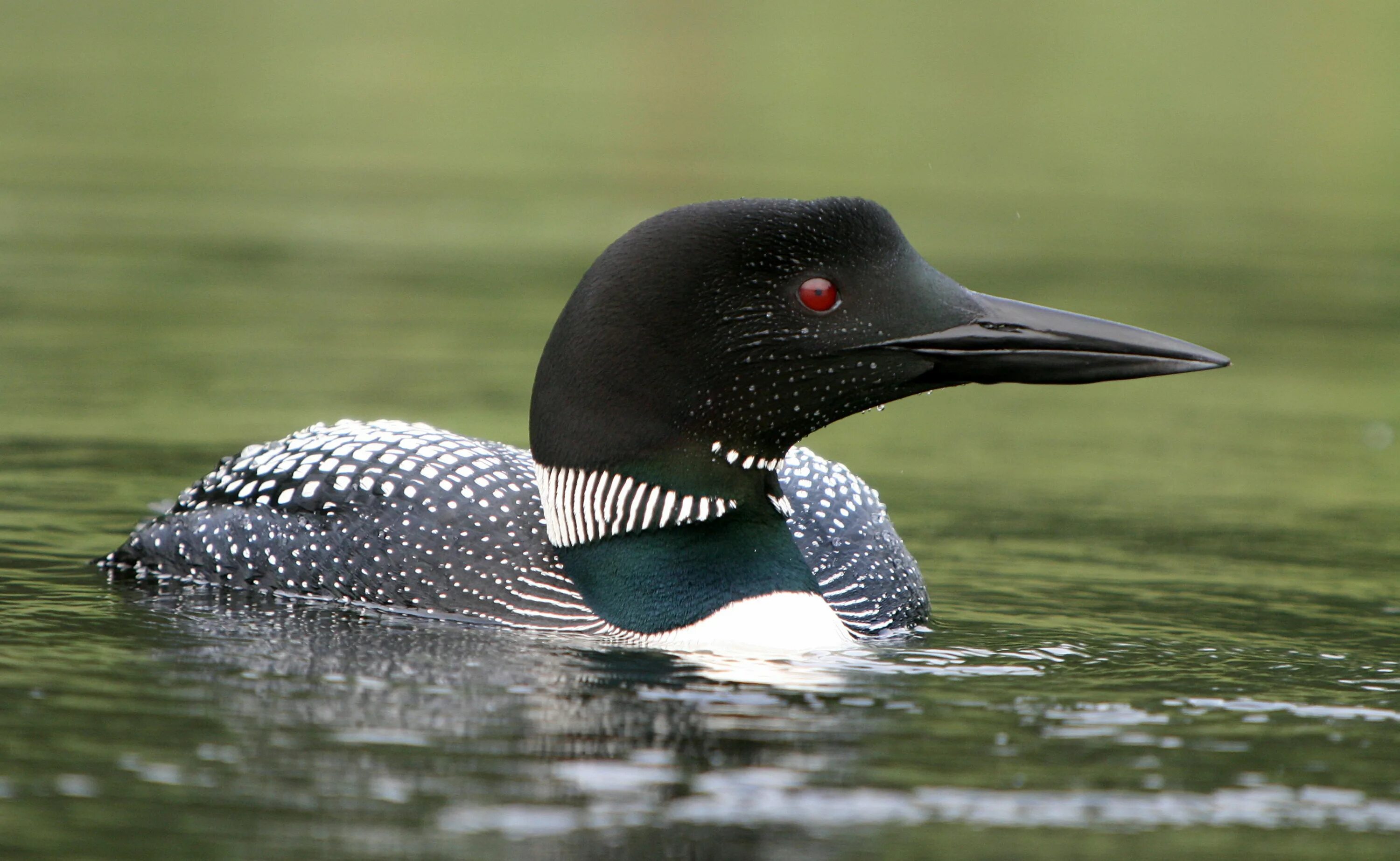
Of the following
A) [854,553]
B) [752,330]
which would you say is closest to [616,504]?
[752,330]

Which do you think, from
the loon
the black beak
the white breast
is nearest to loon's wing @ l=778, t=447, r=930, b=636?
the loon

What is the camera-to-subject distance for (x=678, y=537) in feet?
16.8

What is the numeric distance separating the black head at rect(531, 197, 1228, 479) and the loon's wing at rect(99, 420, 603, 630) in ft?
1.54

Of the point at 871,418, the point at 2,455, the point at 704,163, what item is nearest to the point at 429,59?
the point at 704,163

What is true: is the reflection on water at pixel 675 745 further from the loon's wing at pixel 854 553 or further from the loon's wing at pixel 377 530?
the loon's wing at pixel 854 553

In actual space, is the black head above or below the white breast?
above

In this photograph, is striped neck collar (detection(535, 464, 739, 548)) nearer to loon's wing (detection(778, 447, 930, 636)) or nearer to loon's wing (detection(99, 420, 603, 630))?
loon's wing (detection(99, 420, 603, 630))

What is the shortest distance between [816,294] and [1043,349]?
53cm

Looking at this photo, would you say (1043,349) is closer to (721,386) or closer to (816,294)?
(816,294)

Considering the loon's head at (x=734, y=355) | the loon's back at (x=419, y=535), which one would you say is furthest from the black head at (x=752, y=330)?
the loon's back at (x=419, y=535)

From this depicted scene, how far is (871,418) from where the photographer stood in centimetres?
934

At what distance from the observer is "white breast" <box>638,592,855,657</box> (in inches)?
199

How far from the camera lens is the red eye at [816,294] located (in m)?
5.00

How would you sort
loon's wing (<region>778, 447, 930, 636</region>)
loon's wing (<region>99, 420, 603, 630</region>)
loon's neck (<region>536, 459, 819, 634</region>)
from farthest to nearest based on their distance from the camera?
loon's wing (<region>778, 447, 930, 636</region>), loon's wing (<region>99, 420, 603, 630</region>), loon's neck (<region>536, 459, 819, 634</region>)
